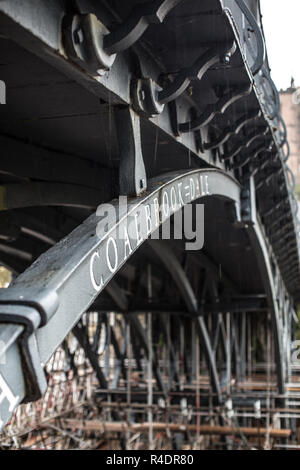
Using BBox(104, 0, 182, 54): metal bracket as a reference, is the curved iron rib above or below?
above

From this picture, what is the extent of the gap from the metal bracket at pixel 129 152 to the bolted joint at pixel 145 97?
0.26 ft

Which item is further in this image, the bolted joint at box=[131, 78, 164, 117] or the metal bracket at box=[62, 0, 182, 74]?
the bolted joint at box=[131, 78, 164, 117]

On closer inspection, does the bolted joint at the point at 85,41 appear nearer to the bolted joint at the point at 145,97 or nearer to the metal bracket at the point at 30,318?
the bolted joint at the point at 145,97

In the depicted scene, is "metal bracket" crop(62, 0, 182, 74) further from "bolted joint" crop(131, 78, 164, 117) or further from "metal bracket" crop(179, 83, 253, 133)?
"metal bracket" crop(179, 83, 253, 133)

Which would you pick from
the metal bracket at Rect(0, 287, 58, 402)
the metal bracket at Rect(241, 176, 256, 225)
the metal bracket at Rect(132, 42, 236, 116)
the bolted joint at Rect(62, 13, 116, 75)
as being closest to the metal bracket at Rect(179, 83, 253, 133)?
the metal bracket at Rect(132, 42, 236, 116)

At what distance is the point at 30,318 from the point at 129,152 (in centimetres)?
207

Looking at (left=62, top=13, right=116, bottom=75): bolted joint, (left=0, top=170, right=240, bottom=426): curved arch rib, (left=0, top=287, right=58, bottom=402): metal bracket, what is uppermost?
(left=62, top=13, right=116, bottom=75): bolted joint

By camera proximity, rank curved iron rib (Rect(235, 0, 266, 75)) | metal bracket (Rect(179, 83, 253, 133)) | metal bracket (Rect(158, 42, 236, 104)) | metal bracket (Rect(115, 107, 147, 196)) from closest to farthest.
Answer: metal bracket (Rect(115, 107, 147, 196))
metal bracket (Rect(158, 42, 236, 104))
curved iron rib (Rect(235, 0, 266, 75))
metal bracket (Rect(179, 83, 253, 133))

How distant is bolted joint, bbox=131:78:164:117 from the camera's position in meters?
4.74

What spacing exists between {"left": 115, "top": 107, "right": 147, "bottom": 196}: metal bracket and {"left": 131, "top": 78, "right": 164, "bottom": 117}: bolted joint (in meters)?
0.08

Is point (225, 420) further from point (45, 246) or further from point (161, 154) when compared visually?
point (161, 154)

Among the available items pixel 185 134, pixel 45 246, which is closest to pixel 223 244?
pixel 45 246

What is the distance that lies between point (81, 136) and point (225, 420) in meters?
12.1

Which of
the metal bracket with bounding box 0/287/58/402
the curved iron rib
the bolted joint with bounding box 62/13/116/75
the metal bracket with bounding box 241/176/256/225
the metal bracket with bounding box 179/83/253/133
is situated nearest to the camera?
the metal bracket with bounding box 0/287/58/402
